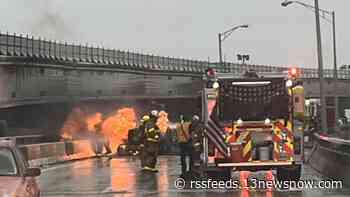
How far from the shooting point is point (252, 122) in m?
16.9

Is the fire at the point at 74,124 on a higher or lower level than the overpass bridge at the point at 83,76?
lower

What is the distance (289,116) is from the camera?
55.0 ft

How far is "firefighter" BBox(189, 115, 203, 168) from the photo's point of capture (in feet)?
60.9

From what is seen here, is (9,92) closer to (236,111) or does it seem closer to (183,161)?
(183,161)

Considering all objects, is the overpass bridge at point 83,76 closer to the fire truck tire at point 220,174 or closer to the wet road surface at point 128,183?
the wet road surface at point 128,183

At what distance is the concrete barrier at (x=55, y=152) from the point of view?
2803 cm

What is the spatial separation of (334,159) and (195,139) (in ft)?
11.7

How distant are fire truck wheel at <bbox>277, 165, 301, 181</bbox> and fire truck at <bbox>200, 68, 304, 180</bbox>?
4 cm

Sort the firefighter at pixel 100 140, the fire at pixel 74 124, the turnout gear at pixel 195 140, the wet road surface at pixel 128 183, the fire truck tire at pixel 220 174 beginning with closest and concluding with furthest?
the wet road surface at pixel 128 183 → the fire truck tire at pixel 220 174 → the turnout gear at pixel 195 140 → the firefighter at pixel 100 140 → the fire at pixel 74 124

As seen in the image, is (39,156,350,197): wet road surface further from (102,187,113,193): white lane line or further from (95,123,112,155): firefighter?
(95,123,112,155): firefighter

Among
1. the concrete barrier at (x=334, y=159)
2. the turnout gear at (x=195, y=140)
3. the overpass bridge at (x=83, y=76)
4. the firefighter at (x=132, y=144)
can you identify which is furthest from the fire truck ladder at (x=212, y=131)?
the overpass bridge at (x=83, y=76)

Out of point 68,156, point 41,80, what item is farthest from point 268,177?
point 41,80

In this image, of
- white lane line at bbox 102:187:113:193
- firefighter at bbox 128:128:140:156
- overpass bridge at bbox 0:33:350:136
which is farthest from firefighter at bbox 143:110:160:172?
overpass bridge at bbox 0:33:350:136

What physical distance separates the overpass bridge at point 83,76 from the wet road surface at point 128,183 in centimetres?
1029
